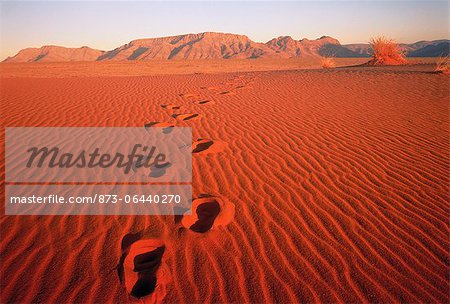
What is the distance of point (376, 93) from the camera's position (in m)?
8.61

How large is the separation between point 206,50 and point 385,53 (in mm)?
76295

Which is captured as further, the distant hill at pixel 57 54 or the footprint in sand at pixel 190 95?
the distant hill at pixel 57 54

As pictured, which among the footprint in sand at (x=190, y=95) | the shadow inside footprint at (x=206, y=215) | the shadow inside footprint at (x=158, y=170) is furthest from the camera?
Result: the footprint in sand at (x=190, y=95)

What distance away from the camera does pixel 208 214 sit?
10.2ft

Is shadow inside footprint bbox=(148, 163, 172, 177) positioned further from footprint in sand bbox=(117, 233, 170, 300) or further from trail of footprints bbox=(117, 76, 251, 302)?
footprint in sand bbox=(117, 233, 170, 300)

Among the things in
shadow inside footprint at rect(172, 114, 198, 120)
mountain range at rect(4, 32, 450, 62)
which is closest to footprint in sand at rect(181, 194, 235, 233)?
shadow inside footprint at rect(172, 114, 198, 120)

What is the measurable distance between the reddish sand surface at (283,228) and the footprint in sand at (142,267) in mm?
38

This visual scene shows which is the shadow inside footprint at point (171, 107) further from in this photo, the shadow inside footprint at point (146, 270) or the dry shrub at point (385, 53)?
the dry shrub at point (385, 53)

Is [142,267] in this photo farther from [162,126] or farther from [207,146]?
[162,126]

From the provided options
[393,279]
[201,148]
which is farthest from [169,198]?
[393,279]

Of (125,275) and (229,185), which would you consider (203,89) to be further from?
(125,275)

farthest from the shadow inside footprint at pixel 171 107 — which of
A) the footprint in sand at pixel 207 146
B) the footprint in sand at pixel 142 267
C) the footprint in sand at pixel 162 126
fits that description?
the footprint in sand at pixel 142 267

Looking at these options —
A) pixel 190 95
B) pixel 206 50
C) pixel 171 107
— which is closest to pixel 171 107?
pixel 171 107

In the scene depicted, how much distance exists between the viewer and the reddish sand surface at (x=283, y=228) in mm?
2191
